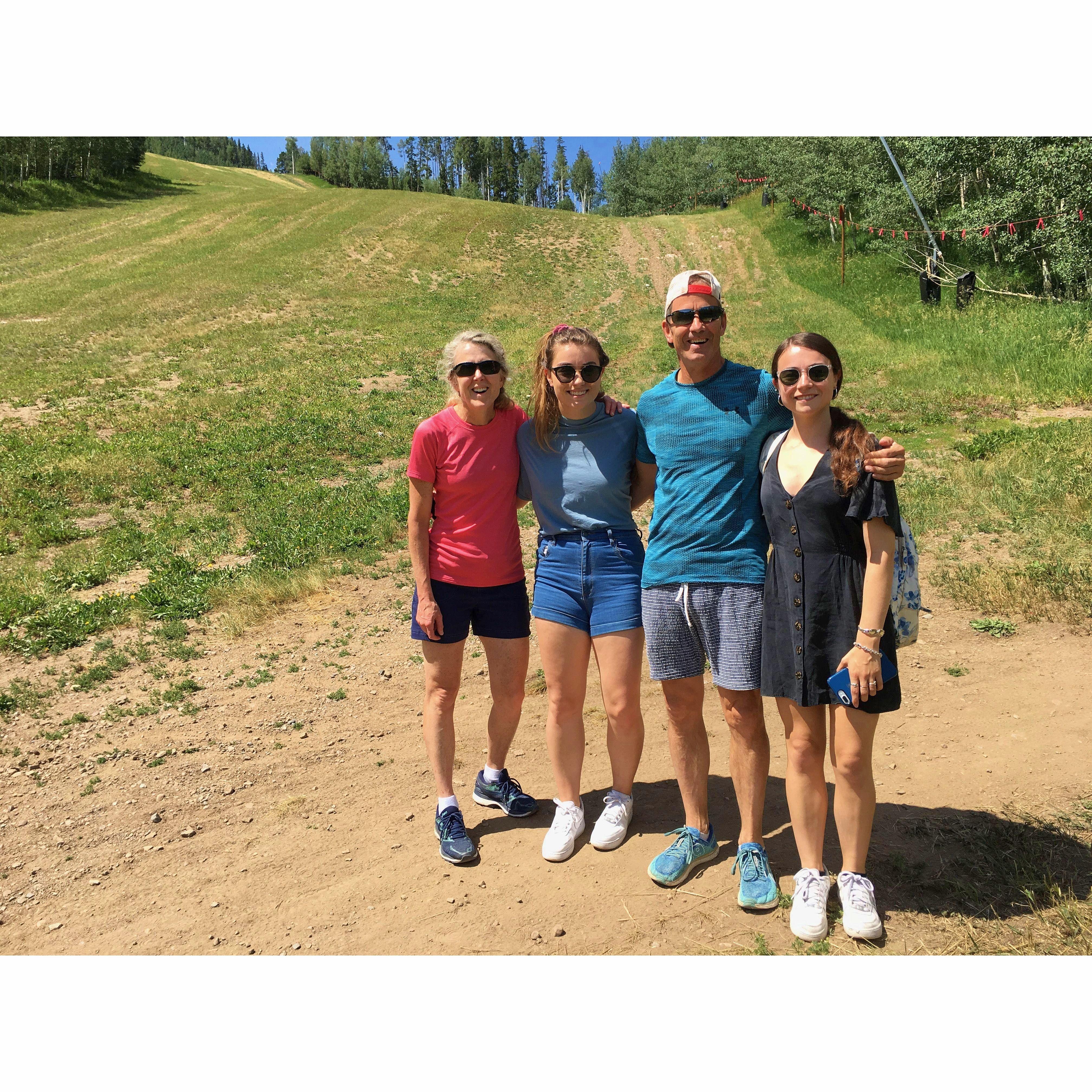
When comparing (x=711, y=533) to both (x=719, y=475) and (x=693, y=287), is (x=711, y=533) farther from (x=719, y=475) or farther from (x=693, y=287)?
(x=693, y=287)

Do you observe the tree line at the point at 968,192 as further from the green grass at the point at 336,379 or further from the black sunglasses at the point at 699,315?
the black sunglasses at the point at 699,315

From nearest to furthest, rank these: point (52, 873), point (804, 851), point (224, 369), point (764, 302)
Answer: point (804, 851) → point (52, 873) → point (224, 369) → point (764, 302)

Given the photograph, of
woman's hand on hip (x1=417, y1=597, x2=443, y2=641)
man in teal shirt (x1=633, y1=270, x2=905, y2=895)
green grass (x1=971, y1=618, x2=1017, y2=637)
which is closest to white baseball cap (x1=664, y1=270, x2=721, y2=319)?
man in teal shirt (x1=633, y1=270, x2=905, y2=895)

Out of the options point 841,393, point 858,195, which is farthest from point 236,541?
point 858,195

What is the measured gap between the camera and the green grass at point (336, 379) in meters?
8.59

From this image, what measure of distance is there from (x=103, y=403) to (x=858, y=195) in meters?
23.3

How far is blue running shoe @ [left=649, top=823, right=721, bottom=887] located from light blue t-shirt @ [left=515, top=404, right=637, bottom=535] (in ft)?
4.84

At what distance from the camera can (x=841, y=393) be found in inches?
606

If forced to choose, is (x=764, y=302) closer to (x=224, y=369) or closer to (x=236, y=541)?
(x=224, y=369)

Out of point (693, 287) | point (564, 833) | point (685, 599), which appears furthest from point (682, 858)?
point (693, 287)

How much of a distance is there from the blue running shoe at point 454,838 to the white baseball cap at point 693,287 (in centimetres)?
264

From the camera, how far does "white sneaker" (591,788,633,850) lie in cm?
418

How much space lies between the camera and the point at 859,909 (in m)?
3.42

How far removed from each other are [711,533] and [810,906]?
61.7 inches
